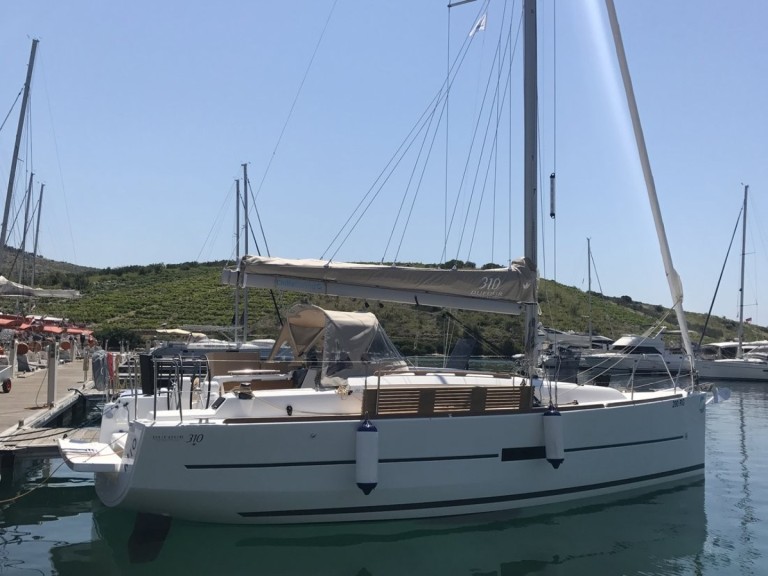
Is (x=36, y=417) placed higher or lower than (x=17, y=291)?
lower

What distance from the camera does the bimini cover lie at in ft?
33.9

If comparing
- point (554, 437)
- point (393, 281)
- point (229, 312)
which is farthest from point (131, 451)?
point (229, 312)

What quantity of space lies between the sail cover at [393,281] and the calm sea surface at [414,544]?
10.5 feet

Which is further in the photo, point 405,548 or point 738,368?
point 738,368

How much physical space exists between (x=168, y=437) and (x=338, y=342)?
3093 millimetres

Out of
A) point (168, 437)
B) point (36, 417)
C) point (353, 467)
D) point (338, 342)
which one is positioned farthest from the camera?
point (36, 417)

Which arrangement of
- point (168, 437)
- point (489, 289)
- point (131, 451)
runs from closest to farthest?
point (168, 437) < point (131, 451) < point (489, 289)

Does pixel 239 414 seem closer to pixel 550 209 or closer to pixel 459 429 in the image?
pixel 459 429

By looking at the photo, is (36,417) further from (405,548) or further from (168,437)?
(405,548)

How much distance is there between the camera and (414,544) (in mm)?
8680

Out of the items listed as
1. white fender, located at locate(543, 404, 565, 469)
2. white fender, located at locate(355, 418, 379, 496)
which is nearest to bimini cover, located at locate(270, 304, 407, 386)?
white fender, located at locate(355, 418, 379, 496)

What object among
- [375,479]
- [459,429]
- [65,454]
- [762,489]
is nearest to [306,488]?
[375,479]

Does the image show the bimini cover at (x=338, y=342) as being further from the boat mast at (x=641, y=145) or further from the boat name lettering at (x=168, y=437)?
the boat mast at (x=641, y=145)

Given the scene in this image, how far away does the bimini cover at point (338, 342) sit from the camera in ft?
33.9
